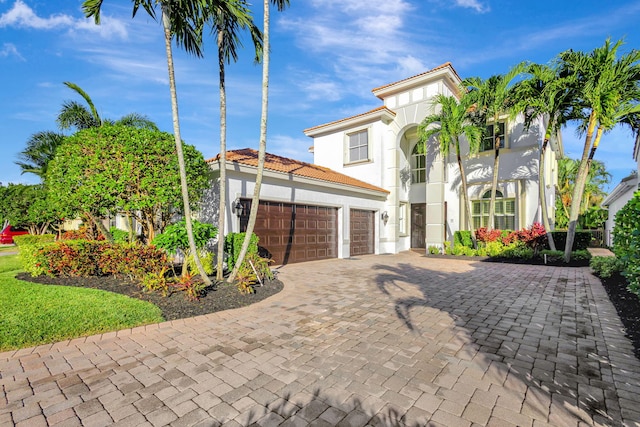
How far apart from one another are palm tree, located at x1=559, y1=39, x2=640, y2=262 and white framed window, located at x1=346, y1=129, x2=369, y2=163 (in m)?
9.17

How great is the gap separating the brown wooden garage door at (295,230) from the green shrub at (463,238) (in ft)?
21.7

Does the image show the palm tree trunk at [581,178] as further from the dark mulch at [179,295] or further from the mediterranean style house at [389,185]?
the dark mulch at [179,295]

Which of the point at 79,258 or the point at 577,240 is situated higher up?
the point at 577,240

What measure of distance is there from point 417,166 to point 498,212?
5338mm

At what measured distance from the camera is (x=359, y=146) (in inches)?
690

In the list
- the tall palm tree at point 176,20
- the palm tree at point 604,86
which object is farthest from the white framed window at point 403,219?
the tall palm tree at point 176,20

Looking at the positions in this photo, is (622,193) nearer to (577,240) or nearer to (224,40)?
(577,240)

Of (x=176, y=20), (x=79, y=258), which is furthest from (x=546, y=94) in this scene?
(x=79, y=258)

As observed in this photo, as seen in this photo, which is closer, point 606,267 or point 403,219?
point 606,267

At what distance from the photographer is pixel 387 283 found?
316 inches

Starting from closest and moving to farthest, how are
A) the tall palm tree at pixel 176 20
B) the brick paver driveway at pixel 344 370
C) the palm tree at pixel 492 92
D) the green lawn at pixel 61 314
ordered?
the brick paver driveway at pixel 344 370
the green lawn at pixel 61 314
the tall palm tree at pixel 176 20
the palm tree at pixel 492 92

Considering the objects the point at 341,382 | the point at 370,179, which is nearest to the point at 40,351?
the point at 341,382

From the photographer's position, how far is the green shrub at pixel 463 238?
48.3ft

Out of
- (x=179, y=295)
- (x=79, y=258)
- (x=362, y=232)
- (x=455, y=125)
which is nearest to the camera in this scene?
(x=179, y=295)
